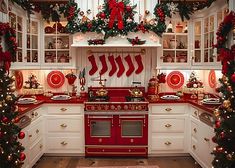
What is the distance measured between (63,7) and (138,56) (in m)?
1.60

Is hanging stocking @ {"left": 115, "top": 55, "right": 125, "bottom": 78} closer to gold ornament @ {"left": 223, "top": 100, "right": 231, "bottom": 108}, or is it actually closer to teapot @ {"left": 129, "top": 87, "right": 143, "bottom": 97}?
teapot @ {"left": 129, "top": 87, "right": 143, "bottom": 97}

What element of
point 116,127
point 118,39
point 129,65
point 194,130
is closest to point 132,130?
point 116,127

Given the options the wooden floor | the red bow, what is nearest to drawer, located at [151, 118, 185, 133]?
the wooden floor

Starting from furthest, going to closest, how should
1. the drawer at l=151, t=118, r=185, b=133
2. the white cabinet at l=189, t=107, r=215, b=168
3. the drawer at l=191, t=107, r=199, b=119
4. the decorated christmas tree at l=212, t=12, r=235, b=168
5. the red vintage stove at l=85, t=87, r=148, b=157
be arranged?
the drawer at l=151, t=118, r=185, b=133 < the red vintage stove at l=85, t=87, r=148, b=157 < the drawer at l=191, t=107, r=199, b=119 < the white cabinet at l=189, t=107, r=215, b=168 < the decorated christmas tree at l=212, t=12, r=235, b=168

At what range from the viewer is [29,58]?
4988 millimetres

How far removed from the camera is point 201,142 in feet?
14.3

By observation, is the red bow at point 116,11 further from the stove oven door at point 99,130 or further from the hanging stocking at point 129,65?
the stove oven door at point 99,130

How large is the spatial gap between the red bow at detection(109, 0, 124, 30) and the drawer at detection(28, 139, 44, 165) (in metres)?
2.21

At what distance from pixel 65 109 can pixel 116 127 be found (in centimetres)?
89

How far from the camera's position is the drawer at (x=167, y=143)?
5.00 m

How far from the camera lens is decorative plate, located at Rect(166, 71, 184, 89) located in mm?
5672

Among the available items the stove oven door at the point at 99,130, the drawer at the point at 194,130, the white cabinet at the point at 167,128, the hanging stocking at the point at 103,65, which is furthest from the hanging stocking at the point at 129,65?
the drawer at the point at 194,130

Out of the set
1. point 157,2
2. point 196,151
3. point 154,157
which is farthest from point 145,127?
point 157,2

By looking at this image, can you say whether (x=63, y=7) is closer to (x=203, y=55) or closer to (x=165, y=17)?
(x=165, y=17)
